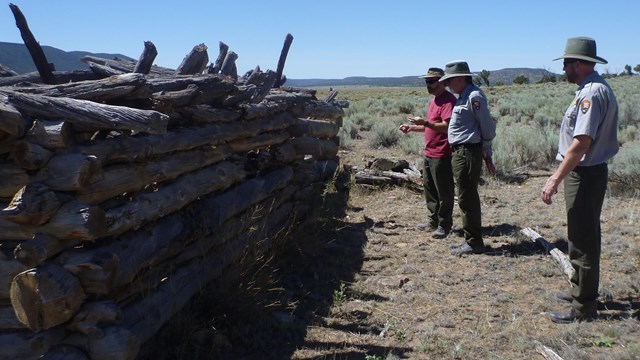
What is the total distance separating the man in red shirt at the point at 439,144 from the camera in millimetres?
7078

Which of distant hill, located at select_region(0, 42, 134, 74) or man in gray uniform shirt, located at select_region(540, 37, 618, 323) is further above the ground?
distant hill, located at select_region(0, 42, 134, 74)

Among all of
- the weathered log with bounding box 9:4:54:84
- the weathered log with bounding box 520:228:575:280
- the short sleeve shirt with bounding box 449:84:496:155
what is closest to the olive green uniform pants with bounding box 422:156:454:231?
the short sleeve shirt with bounding box 449:84:496:155

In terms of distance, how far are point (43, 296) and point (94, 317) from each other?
373mm

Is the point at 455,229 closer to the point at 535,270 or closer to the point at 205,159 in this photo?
the point at 535,270

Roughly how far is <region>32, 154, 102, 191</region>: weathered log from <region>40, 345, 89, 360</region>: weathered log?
910 mm

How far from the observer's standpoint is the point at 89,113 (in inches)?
142

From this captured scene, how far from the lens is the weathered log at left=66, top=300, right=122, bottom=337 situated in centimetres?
346

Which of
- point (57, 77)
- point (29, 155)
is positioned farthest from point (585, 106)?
point (57, 77)

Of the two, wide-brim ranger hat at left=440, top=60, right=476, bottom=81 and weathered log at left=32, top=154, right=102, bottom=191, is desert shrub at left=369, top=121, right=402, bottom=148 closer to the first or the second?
wide-brim ranger hat at left=440, top=60, right=476, bottom=81

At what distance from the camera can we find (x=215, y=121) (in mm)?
5641

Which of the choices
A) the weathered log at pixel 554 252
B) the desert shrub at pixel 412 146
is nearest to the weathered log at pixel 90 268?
the weathered log at pixel 554 252

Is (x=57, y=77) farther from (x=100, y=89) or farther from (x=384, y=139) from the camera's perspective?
(x=384, y=139)

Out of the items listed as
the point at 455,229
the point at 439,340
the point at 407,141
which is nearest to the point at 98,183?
the point at 439,340

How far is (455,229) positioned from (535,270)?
1.75 meters
